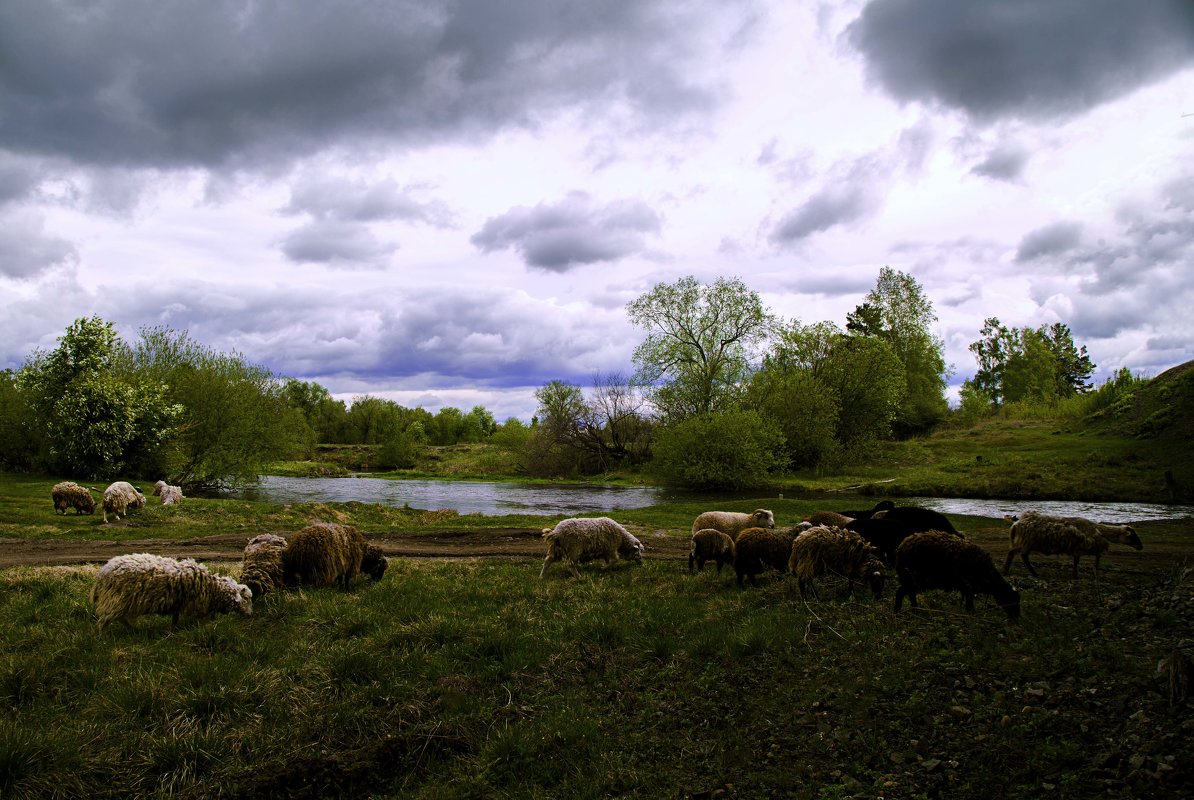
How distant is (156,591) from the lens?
7539mm

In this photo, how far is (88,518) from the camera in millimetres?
21062

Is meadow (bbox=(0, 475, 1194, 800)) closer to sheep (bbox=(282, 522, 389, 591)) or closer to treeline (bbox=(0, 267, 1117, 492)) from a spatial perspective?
sheep (bbox=(282, 522, 389, 591))

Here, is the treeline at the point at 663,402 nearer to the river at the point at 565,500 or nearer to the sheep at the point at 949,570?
the river at the point at 565,500

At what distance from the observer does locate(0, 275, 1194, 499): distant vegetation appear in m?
32.3

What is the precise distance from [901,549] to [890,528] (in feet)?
12.7

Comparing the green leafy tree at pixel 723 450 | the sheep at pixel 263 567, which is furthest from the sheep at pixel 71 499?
the green leafy tree at pixel 723 450

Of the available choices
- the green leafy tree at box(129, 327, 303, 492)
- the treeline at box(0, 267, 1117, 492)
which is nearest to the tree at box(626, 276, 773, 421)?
the treeline at box(0, 267, 1117, 492)

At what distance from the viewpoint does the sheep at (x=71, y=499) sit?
21.8 metres

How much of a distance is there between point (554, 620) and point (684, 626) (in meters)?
Result: 1.75

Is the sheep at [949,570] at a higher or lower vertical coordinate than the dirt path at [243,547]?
higher

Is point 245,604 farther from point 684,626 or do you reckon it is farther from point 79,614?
point 684,626

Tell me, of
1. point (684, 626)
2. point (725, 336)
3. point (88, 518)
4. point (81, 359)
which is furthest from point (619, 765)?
point (725, 336)

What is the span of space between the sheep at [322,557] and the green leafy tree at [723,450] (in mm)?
31671

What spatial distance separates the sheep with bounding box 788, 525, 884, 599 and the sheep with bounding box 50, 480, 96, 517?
2608 centimetres
